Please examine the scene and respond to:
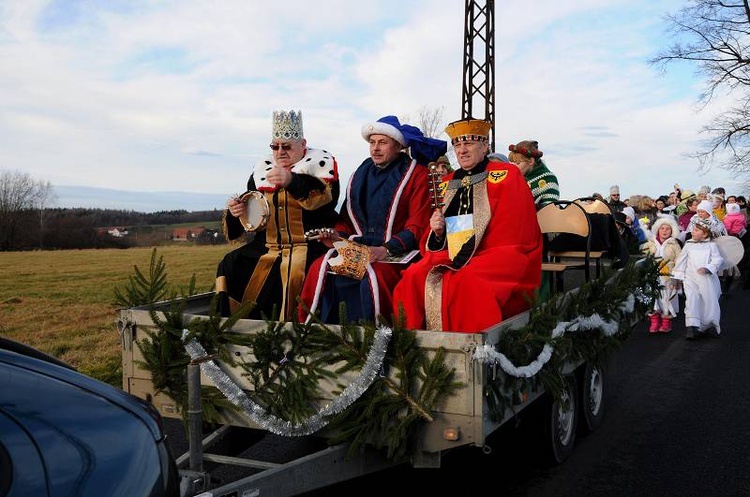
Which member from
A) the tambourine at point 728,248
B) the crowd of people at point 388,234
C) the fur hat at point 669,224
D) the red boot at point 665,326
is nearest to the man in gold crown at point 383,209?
the crowd of people at point 388,234

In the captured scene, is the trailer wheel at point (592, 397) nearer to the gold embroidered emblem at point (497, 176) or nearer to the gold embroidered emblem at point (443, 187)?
the gold embroidered emblem at point (497, 176)

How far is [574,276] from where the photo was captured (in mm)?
6941

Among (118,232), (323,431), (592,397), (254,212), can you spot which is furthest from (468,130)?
(118,232)

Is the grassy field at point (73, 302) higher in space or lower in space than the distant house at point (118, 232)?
lower

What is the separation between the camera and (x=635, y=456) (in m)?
4.98

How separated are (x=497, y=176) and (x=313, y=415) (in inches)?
85.0

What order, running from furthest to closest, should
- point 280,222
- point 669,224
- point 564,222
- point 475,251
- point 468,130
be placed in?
point 669,224
point 564,222
point 280,222
point 468,130
point 475,251

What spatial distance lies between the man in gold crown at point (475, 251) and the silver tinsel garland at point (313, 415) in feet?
2.78

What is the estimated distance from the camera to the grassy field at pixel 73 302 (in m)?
8.12

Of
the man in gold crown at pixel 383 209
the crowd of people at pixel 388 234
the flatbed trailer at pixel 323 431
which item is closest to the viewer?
the flatbed trailer at pixel 323 431

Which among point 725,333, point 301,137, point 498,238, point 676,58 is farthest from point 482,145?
point 676,58

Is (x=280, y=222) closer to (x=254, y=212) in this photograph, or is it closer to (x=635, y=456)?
(x=254, y=212)

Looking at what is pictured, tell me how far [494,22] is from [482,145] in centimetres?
1202

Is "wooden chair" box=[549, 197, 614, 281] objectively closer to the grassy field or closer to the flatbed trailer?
the flatbed trailer
